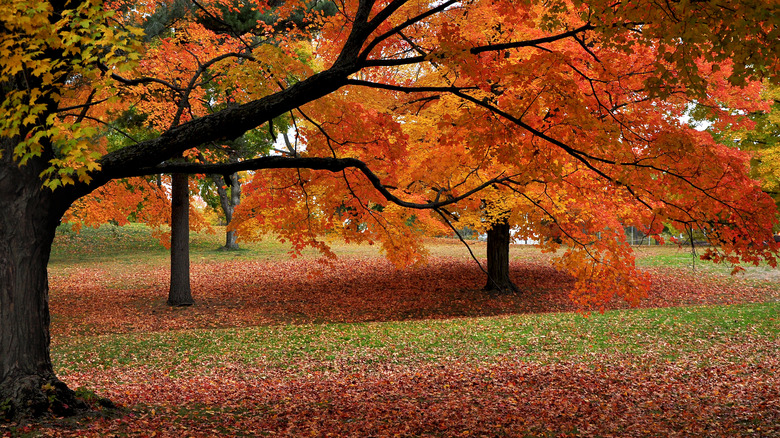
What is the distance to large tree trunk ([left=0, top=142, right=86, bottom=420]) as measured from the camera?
206 inches

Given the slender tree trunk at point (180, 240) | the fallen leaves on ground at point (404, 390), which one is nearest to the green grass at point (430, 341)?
the fallen leaves on ground at point (404, 390)

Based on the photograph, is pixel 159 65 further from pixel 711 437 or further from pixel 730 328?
pixel 730 328

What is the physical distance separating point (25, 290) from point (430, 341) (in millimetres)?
7555

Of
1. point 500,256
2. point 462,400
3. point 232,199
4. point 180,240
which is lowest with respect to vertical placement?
point 462,400

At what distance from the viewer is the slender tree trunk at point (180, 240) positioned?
14.9 metres

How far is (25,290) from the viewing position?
17.7 feet

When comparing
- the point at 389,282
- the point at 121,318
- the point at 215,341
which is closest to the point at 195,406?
the point at 215,341

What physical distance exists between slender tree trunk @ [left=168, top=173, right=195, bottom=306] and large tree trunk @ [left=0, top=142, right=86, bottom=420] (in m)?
9.61

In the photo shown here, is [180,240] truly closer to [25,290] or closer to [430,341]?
[430,341]

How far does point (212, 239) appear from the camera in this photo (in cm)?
3200

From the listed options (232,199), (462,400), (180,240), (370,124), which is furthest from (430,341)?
(232,199)

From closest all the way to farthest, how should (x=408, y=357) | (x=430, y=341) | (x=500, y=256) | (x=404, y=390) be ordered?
1. (x=404, y=390)
2. (x=408, y=357)
3. (x=430, y=341)
4. (x=500, y=256)

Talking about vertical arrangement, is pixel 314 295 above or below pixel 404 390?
above

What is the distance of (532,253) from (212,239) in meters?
18.4
